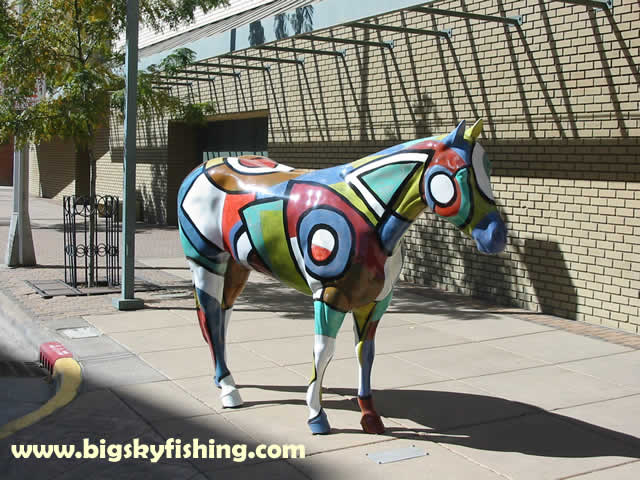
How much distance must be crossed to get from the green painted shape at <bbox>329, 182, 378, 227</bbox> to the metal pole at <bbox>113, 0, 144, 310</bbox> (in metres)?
5.07

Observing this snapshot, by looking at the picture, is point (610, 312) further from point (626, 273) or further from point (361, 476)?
point (361, 476)

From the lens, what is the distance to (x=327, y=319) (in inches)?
182

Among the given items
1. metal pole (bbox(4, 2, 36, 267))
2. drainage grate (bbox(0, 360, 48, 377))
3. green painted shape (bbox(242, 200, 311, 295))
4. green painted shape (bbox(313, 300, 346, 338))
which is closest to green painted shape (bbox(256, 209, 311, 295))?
green painted shape (bbox(242, 200, 311, 295))

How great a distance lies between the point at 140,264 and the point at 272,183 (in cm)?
838

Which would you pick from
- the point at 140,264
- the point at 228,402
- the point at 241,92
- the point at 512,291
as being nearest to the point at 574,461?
the point at 228,402

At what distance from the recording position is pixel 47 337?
766cm

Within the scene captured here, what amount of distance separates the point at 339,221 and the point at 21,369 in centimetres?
416

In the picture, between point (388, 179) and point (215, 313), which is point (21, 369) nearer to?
point (215, 313)

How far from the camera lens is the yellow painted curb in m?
4.98

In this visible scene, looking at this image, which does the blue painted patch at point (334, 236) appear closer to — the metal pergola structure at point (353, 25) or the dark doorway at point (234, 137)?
the metal pergola structure at point (353, 25)

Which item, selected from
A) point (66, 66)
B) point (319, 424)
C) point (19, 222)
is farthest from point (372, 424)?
point (19, 222)

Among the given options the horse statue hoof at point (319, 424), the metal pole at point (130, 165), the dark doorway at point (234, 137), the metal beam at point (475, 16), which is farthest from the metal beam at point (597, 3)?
the dark doorway at point (234, 137)

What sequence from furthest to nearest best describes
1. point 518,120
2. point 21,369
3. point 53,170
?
point 53,170 < point 518,120 < point 21,369

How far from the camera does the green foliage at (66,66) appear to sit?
32.7ft
